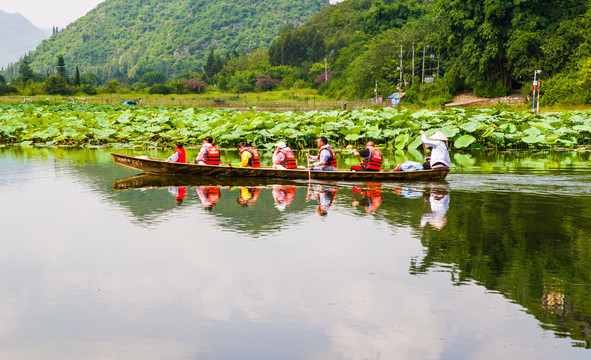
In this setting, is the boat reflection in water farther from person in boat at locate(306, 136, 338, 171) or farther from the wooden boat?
person in boat at locate(306, 136, 338, 171)

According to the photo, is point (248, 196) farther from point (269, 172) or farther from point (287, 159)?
point (287, 159)

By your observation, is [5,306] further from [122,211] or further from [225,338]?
[122,211]

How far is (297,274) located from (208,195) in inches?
256

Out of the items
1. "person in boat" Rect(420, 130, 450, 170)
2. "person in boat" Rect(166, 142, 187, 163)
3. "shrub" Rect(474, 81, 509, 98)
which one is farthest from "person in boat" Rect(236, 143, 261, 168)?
"shrub" Rect(474, 81, 509, 98)

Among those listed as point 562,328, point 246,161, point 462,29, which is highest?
point 462,29

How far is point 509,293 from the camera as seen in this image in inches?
264

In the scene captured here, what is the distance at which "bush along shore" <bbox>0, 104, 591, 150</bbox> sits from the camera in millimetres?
23172

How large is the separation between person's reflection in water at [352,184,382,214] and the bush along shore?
7332 mm

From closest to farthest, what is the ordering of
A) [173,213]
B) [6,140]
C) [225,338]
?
[225,338]
[173,213]
[6,140]

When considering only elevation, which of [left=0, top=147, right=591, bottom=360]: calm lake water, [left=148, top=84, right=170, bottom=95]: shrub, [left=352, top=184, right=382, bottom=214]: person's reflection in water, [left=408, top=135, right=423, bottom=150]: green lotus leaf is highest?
[left=148, top=84, right=170, bottom=95]: shrub

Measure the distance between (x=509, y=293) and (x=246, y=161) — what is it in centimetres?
983

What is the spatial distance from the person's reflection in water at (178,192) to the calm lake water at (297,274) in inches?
2.8

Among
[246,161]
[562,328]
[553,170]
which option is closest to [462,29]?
[553,170]

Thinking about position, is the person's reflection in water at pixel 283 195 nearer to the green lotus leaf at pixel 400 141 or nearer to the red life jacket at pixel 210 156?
the red life jacket at pixel 210 156
